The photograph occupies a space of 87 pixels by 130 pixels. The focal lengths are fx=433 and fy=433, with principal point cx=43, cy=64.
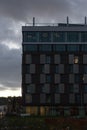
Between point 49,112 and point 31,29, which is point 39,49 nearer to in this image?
point 31,29

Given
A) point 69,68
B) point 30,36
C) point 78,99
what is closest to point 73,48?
point 69,68

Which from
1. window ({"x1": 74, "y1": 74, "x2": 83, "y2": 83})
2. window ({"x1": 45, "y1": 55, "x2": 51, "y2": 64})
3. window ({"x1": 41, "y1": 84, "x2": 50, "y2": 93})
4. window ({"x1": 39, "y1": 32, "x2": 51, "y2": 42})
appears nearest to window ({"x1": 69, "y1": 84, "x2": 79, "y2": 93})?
window ({"x1": 74, "y1": 74, "x2": 83, "y2": 83})

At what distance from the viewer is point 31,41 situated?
118 m

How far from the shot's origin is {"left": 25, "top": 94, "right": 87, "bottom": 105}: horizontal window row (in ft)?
381

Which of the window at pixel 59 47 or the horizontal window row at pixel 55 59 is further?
the horizontal window row at pixel 55 59

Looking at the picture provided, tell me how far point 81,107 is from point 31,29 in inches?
990

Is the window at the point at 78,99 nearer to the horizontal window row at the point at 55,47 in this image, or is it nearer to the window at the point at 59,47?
the horizontal window row at the point at 55,47

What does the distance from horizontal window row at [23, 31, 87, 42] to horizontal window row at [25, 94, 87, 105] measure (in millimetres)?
14964

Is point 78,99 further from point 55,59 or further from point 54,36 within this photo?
point 54,36

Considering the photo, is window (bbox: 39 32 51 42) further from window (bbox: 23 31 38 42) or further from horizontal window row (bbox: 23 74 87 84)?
horizontal window row (bbox: 23 74 87 84)

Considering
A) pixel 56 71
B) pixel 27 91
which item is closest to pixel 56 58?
pixel 56 71

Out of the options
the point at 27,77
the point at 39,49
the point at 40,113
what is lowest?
the point at 40,113

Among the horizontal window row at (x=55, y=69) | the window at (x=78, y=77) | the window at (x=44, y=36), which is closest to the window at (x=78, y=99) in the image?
the window at (x=78, y=77)

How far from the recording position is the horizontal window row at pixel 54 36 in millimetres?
117688
